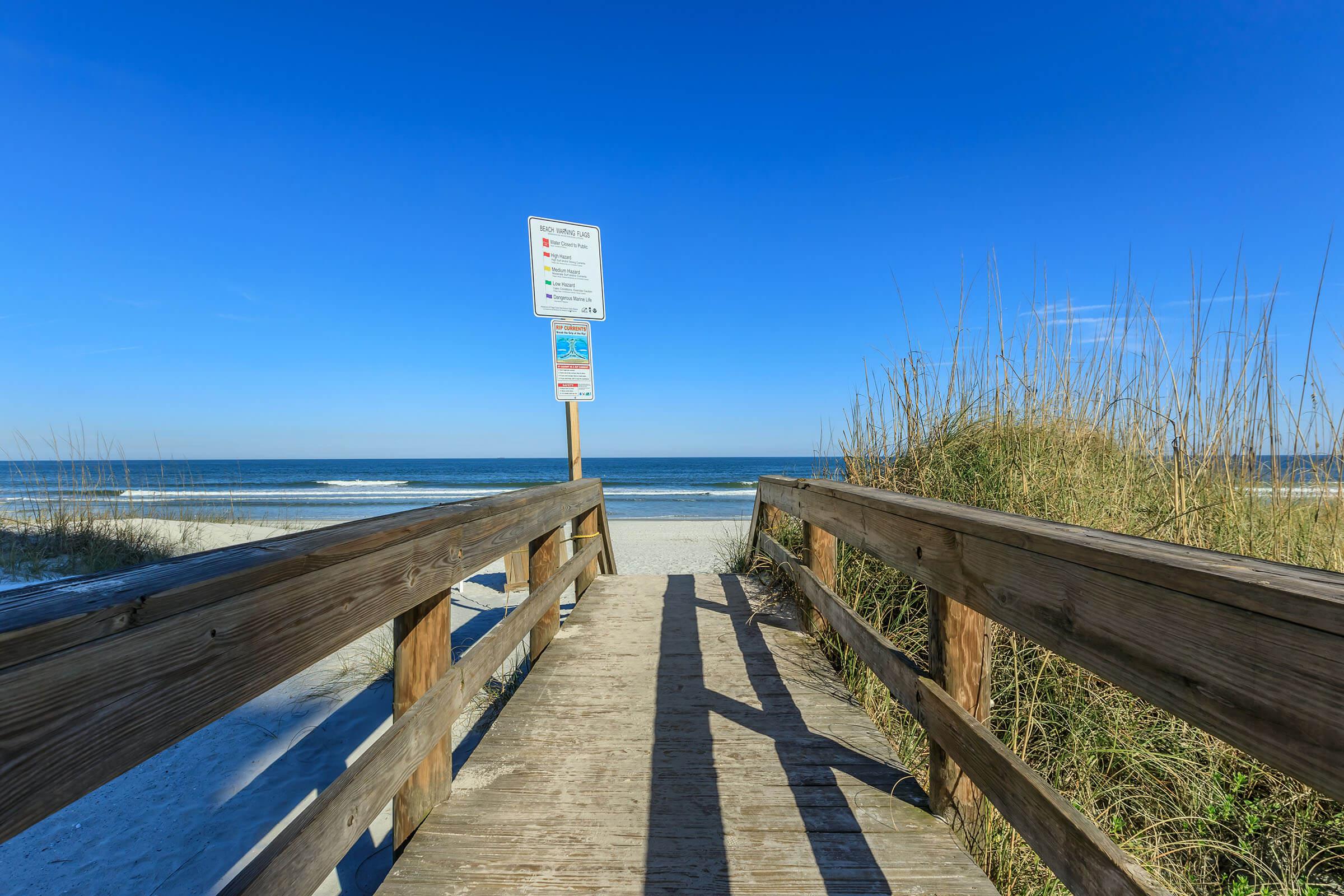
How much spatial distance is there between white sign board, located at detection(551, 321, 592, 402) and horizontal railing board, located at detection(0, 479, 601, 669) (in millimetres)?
3222

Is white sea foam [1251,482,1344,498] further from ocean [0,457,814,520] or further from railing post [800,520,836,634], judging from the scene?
ocean [0,457,814,520]

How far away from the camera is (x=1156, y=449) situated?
344 cm

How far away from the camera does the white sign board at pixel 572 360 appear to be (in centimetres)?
465

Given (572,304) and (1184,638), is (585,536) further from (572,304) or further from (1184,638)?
(1184,638)

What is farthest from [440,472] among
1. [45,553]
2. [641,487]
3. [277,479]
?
[45,553]

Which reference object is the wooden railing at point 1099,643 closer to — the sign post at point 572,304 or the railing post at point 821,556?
the railing post at point 821,556

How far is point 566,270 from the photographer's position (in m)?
4.80

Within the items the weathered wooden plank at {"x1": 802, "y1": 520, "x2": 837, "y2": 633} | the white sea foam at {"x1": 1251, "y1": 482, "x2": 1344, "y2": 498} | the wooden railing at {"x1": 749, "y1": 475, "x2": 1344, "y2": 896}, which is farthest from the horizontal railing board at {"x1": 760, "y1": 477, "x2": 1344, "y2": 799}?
the white sea foam at {"x1": 1251, "y1": 482, "x2": 1344, "y2": 498}

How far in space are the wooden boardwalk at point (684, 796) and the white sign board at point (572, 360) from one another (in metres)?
2.14

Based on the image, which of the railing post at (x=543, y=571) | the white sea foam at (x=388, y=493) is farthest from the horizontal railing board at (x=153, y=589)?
the white sea foam at (x=388, y=493)

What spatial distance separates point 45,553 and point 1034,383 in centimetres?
1032

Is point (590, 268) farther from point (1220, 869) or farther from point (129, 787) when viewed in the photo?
point (1220, 869)

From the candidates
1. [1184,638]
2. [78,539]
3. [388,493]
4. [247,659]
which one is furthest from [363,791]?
[388,493]

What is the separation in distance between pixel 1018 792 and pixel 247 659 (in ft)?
5.04
